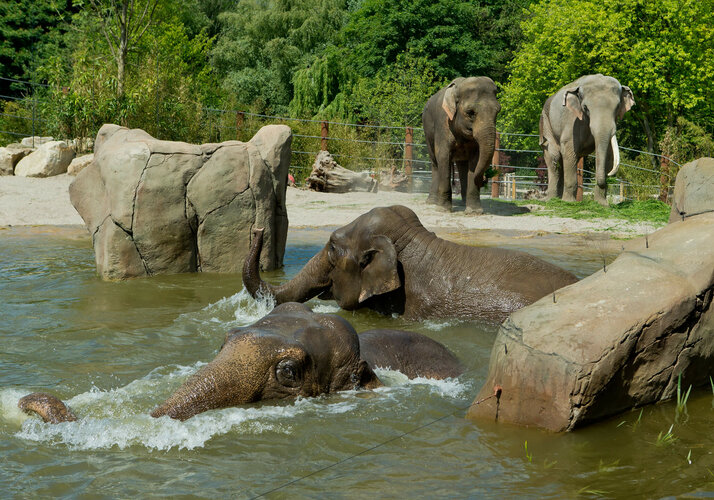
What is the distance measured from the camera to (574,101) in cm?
1897

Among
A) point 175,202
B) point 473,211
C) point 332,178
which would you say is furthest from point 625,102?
point 175,202

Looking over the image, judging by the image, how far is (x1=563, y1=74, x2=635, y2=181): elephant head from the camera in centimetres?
1789

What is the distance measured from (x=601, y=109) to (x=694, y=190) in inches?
481

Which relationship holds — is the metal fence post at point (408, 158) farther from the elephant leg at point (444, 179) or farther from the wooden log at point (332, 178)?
the elephant leg at point (444, 179)

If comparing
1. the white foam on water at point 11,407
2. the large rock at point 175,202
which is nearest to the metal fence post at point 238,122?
the large rock at point 175,202

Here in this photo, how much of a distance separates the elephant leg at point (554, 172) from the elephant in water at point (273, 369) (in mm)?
16828

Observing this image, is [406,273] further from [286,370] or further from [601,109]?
[601,109]

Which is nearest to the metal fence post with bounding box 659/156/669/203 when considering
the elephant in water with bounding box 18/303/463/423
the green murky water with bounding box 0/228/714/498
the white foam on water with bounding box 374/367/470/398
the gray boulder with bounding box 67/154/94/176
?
the gray boulder with bounding box 67/154/94/176

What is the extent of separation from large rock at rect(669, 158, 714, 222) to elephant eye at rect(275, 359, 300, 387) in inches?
136

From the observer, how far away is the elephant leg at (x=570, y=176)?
63.9 ft

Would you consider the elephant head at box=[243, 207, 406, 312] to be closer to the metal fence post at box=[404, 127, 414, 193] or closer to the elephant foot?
the elephant foot

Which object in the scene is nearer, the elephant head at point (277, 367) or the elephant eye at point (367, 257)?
the elephant head at point (277, 367)

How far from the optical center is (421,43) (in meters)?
36.9

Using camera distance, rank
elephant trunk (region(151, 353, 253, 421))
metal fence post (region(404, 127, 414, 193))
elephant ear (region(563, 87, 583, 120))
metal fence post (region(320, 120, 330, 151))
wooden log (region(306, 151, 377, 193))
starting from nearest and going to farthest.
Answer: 1. elephant trunk (region(151, 353, 253, 421))
2. elephant ear (region(563, 87, 583, 120))
3. wooden log (region(306, 151, 377, 193))
4. metal fence post (region(320, 120, 330, 151))
5. metal fence post (region(404, 127, 414, 193))
